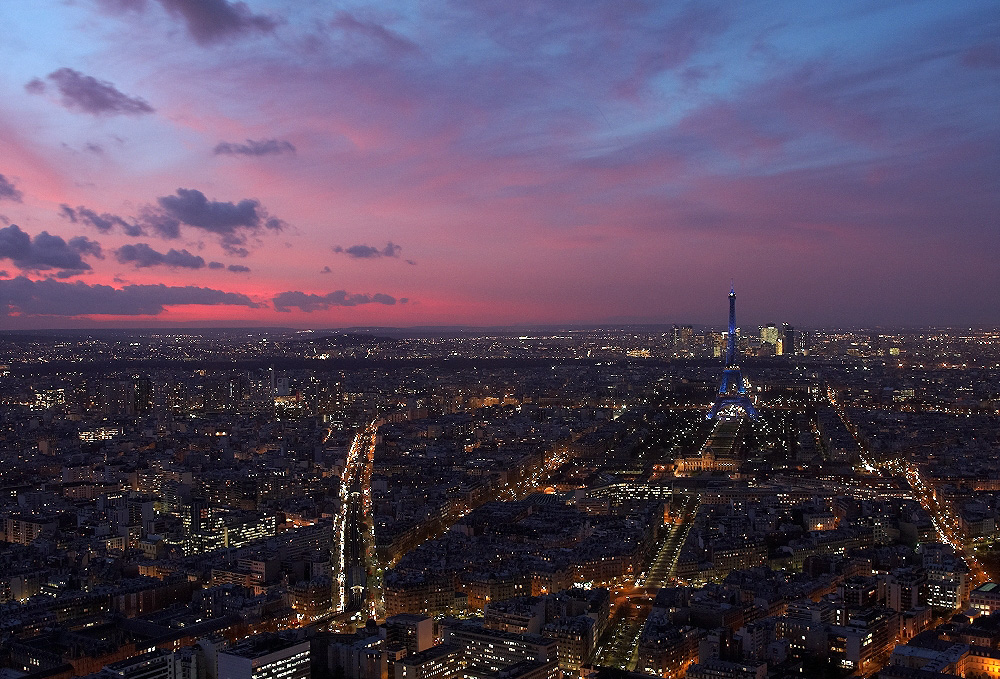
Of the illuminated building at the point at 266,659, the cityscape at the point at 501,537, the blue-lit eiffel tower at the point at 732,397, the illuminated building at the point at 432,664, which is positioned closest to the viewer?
the illuminated building at the point at 266,659

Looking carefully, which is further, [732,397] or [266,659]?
[732,397]

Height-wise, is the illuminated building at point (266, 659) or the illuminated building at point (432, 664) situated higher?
the illuminated building at point (266, 659)

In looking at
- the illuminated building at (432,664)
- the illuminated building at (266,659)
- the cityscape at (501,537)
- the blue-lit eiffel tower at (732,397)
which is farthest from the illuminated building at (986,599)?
the blue-lit eiffel tower at (732,397)

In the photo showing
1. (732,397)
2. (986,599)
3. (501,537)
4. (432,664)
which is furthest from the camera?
(732,397)

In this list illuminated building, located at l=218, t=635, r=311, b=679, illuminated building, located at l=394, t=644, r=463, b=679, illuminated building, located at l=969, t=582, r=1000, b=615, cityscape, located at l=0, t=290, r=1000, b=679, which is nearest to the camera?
illuminated building, located at l=218, t=635, r=311, b=679

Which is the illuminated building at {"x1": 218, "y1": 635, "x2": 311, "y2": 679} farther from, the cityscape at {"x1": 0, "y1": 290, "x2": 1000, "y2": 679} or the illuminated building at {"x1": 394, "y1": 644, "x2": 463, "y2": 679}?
the illuminated building at {"x1": 394, "y1": 644, "x2": 463, "y2": 679}

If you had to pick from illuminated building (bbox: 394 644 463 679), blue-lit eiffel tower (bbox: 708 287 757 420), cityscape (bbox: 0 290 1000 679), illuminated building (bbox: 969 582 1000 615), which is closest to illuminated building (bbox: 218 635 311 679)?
cityscape (bbox: 0 290 1000 679)

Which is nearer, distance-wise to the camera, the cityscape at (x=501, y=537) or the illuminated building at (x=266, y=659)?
the illuminated building at (x=266, y=659)

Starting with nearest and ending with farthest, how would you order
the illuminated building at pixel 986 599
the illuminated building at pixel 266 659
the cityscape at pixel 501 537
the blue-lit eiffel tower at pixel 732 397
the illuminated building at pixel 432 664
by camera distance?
the illuminated building at pixel 266 659, the illuminated building at pixel 432 664, the cityscape at pixel 501 537, the illuminated building at pixel 986 599, the blue-lit eiffel tower at pixel 732 397

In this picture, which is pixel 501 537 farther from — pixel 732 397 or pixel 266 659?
pixel 732 397

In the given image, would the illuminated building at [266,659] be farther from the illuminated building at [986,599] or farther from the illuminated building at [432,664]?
the illuminated building at [986,599]

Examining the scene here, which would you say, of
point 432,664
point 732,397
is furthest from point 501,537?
point 732,397

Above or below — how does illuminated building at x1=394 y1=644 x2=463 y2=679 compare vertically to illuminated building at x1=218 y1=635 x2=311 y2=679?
below
